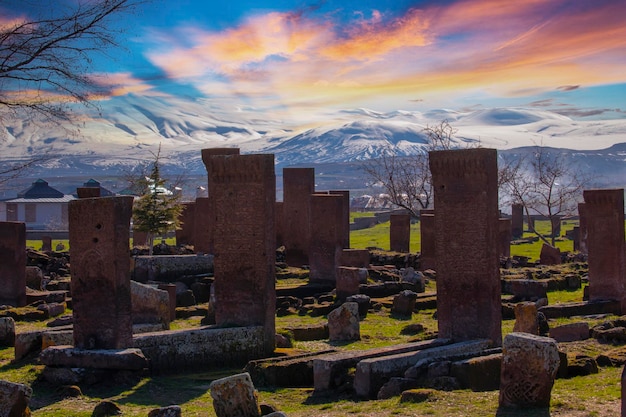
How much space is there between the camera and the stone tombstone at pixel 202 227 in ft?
112


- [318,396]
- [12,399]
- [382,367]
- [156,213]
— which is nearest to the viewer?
[12,399]

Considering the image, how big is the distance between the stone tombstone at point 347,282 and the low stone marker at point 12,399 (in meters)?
13.8

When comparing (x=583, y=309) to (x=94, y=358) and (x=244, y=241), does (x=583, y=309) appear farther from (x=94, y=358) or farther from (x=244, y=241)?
(x=94, y=358)

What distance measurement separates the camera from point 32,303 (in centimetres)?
2489

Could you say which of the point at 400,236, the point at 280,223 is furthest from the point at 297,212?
the point at 400,236

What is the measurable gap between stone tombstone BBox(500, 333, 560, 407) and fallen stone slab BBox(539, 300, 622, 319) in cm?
1033

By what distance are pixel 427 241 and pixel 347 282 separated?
7840 mm

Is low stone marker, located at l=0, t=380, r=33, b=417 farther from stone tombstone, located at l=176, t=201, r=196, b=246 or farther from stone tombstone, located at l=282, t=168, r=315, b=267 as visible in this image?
stone tombstone, located at l=176, t=201, r=196, b=246

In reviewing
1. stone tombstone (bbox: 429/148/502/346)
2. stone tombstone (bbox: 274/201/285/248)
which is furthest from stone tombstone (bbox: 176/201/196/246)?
stone tombstone (bbox: 429/148/502/346)

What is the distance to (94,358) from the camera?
647 inches

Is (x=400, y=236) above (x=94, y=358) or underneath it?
above

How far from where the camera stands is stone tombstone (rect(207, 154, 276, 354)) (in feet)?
64.1

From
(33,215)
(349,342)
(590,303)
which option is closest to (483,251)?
(349,342)

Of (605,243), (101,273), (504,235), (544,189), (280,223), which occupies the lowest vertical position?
(101,273)
